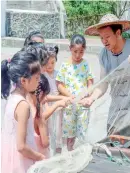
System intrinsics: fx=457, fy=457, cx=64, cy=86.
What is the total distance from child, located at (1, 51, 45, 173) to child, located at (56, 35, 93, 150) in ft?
3.59

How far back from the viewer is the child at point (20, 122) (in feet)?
7.88

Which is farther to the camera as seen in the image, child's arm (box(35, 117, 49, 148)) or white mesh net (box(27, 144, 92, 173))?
child's arm (box(35, 117, 49, 148))

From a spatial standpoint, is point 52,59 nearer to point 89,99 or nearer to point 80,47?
point 80,47

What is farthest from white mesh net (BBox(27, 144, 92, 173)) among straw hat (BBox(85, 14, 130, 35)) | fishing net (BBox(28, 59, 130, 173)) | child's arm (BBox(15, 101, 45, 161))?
straw hat (BBox(85, 14, 130, 35))

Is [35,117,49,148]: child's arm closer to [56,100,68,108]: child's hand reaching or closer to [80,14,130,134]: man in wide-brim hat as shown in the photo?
[56,100,68,108]: child's hand reaching

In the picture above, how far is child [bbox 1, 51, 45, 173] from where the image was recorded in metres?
2.40

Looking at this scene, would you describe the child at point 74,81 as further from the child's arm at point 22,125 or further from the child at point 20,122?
the child's arm at point 22,125

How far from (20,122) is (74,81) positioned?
149 cm

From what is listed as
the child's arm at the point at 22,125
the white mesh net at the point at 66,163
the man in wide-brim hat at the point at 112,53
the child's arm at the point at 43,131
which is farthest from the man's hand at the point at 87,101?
the child's arm at the point at 22,125

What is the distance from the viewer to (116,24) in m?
3.23

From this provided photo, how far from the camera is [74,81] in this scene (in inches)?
150

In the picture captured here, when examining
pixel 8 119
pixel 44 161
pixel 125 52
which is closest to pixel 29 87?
pixel 8 119

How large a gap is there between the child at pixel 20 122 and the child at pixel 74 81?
1.09 meters

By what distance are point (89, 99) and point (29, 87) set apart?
695mm
